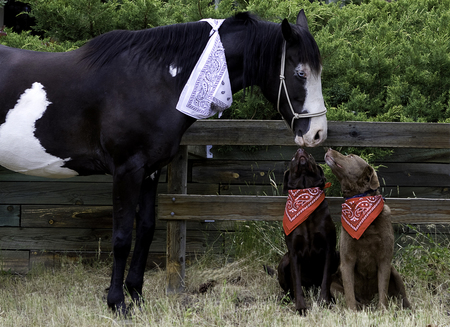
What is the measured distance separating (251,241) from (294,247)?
1.00 metres

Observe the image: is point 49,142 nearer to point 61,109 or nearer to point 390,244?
point 61,109

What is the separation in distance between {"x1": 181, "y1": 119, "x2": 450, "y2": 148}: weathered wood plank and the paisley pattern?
59 centimetres

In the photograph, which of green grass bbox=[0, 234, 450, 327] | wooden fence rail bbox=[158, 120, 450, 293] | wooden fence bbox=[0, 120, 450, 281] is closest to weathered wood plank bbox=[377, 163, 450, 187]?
wooden fence bbox=[0, 120, 450, 281]

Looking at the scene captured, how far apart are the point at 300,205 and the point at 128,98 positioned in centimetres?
146

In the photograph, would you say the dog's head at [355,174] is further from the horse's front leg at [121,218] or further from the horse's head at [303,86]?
the horse's front leg at [121,218]

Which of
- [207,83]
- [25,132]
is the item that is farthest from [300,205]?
[25,132]

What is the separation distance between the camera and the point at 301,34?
297cm

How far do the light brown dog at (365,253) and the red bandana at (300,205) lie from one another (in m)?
0.22

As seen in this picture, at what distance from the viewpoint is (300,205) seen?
11.0 feet

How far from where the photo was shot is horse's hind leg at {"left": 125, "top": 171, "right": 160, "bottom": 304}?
3.32 m

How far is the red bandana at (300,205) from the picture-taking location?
3.34 m

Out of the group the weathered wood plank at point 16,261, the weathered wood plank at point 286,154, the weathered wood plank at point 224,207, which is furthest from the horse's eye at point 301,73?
the weathered wood plank at point 16,261

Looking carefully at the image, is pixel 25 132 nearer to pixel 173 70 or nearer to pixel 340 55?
pixel 173 70

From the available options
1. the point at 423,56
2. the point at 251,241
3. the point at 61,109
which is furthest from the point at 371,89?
the point at 61,109
